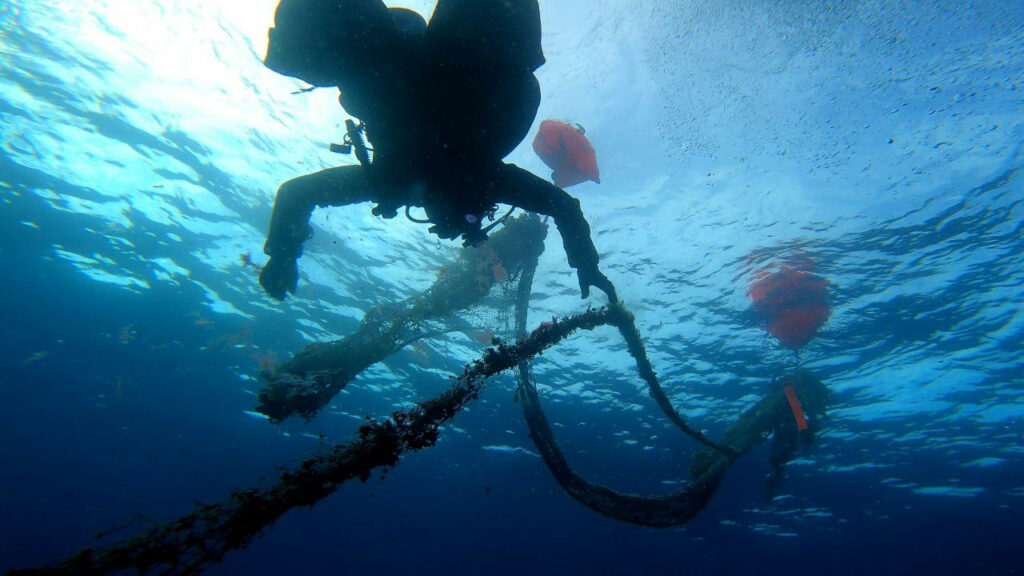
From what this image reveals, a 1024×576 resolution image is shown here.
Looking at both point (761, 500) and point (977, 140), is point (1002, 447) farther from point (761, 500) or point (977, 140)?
point (977, 140)

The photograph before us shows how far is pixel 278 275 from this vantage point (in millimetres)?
4523

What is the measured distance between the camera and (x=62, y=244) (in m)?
15.2

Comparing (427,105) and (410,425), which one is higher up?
(427,105)

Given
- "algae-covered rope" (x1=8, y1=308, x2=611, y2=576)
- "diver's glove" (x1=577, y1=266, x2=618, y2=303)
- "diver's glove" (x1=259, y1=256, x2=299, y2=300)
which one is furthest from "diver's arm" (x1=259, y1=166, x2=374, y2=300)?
"diver's glove" (x1=577, y1=266, x2=618, y2=303)

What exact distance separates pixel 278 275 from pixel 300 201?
86 cm

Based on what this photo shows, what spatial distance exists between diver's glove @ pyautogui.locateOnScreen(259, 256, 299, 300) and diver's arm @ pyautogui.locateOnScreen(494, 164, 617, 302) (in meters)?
2.38

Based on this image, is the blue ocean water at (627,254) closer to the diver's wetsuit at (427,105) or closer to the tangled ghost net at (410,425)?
the tangled ghost net at (410,425)

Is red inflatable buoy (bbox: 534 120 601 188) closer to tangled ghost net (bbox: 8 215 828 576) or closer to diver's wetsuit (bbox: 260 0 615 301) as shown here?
tangled ghost net (bbox: 8 215 828 576)

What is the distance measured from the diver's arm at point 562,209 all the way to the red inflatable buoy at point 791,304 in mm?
9942

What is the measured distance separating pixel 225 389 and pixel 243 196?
14062mm

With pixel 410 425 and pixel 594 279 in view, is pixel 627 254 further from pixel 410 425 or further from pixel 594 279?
pixel 410 425

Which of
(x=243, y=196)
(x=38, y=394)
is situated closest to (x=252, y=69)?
(x=243, y=196)

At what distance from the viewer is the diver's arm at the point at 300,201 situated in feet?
14.0

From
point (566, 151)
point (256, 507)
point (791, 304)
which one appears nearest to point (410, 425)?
point (256, 507)
